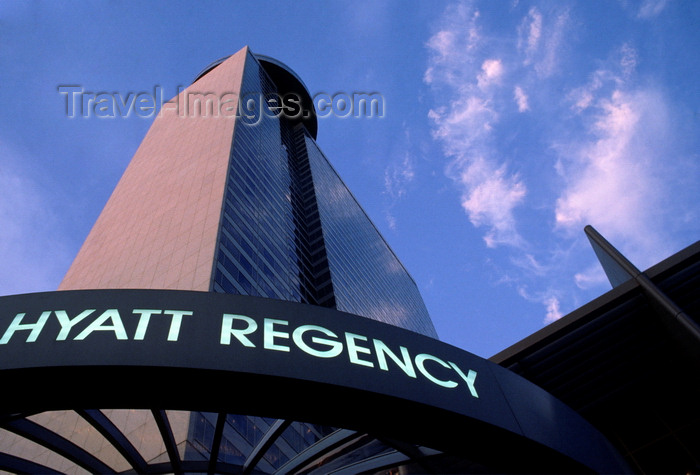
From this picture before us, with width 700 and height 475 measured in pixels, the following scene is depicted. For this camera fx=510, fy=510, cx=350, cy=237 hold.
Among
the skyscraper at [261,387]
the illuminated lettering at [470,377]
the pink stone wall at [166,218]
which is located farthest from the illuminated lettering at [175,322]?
the pink stone wall at [166,218]

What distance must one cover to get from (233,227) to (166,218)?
283 inches

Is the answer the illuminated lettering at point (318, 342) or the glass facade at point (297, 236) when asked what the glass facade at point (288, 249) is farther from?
the illuminated lettering at point (318, 342)

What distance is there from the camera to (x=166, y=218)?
145ft

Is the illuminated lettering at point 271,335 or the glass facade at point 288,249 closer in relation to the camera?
the illuminated lettering at point 271,335

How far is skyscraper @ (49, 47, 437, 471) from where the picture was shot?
3391cm

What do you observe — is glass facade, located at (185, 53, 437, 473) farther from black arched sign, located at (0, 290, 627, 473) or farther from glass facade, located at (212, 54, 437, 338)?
black arched sign, located at (0, 290, 627, 473)

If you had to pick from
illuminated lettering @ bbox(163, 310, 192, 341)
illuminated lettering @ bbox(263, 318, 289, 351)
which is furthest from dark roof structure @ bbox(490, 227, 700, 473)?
illuminated lettering @ bbox(163, 310, 192, 341)

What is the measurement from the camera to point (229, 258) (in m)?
36.9

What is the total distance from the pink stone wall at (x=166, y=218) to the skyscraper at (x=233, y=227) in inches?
5.9

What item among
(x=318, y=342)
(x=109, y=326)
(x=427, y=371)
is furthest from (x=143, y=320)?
(x=427, y=371)

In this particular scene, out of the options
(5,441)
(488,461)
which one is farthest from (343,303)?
(488,461)

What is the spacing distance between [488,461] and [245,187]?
146 feet

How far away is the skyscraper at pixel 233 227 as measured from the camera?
33.9m

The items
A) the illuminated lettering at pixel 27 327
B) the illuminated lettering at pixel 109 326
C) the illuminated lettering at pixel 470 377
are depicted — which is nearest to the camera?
the illuminated lettering at pixel 27 327
